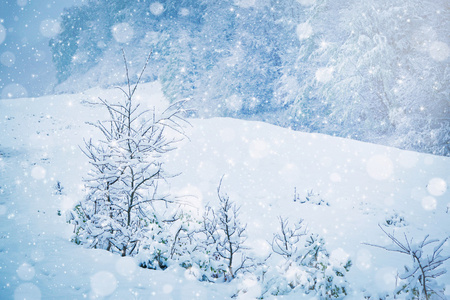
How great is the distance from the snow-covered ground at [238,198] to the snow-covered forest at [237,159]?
39 mm

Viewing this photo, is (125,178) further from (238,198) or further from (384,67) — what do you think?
(384,67)

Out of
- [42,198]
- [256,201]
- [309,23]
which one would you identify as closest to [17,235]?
[42,198]

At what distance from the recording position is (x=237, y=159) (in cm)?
1018

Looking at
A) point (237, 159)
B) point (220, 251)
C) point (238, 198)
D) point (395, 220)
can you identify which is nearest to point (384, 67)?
point (237, 159)

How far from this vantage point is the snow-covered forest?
3.01 metres

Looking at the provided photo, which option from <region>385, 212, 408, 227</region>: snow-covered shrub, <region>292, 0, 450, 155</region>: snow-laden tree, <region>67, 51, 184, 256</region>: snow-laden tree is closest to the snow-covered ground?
<region>385, 212, 408, 227</region>: snow-covered shrub

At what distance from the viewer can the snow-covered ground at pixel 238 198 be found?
2.72 m

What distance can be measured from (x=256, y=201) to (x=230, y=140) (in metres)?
4.31

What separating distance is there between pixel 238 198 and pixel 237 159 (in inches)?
101

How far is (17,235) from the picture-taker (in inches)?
139

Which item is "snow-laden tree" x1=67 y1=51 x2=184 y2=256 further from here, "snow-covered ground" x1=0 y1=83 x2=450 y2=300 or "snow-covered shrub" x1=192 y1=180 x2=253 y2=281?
"snow-covered shrub" x1=192 y1=180 x2=253 y2=281

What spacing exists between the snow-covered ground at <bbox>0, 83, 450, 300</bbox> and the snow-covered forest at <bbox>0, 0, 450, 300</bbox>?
1.6 inches

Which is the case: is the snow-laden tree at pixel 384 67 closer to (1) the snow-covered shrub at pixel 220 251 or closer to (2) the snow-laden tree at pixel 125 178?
(1) the snow-covered shrub at pixel 220 251

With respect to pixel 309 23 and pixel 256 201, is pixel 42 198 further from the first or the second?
pixel 309 23
